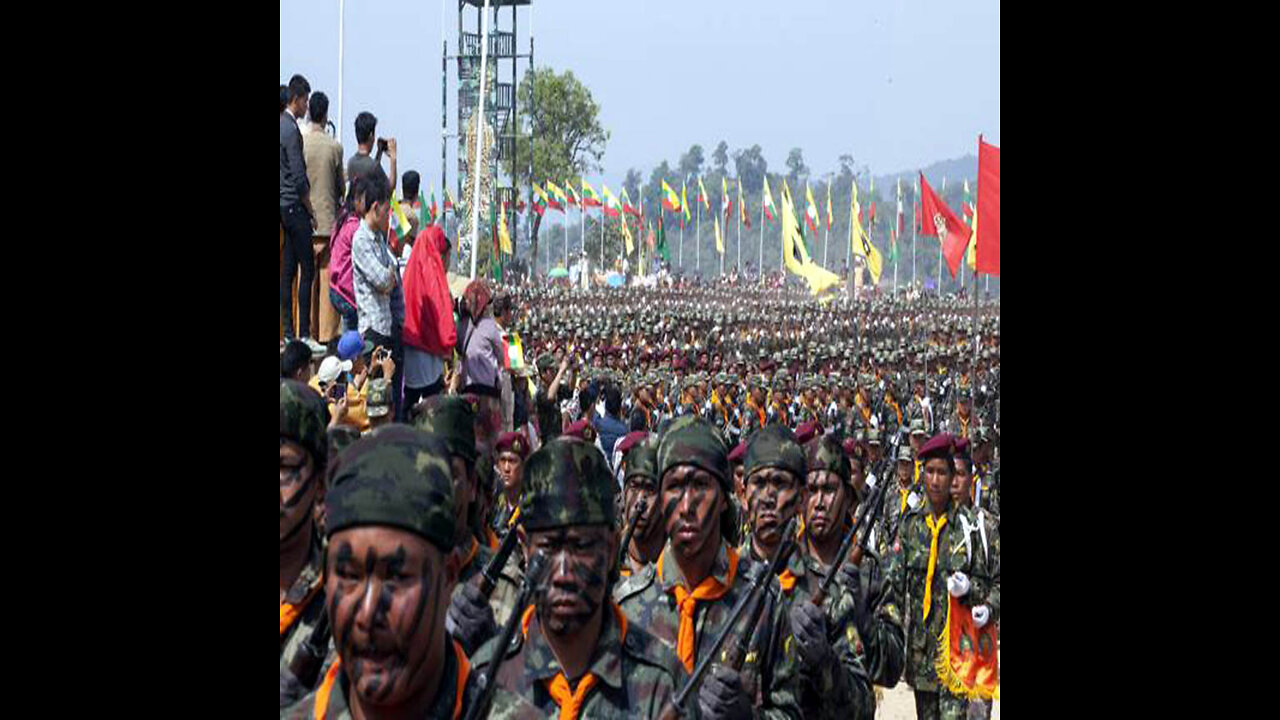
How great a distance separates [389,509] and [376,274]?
18.8 ft

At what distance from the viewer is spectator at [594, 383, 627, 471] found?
16.9 meters

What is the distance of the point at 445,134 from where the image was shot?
54781 millimetres

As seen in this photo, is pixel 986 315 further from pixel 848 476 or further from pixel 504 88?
pixel 848 476

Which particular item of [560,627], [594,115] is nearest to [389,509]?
[560,627]

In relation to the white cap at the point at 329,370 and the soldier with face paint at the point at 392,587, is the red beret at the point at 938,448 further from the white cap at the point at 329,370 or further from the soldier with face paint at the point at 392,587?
the soldier with face paint at the point at 392,587

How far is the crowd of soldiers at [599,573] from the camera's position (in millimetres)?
4445

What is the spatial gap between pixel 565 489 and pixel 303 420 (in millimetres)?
790

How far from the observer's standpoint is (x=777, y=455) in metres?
8.38

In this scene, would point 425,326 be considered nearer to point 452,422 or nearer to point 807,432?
point 807,432

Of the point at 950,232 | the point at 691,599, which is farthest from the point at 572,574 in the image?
the point at 950,232

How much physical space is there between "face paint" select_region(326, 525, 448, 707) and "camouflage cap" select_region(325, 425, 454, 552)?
3cm

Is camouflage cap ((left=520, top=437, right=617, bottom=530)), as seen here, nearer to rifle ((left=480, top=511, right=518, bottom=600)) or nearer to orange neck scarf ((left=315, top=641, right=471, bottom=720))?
rifle ((left=480, top=511, right=518, bottom=600))

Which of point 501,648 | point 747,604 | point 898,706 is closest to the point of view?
point 501,648

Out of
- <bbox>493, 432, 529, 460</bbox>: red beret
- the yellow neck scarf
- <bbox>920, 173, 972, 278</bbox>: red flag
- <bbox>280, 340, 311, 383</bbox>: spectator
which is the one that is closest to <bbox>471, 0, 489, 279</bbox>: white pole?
the yellow neck scarf
